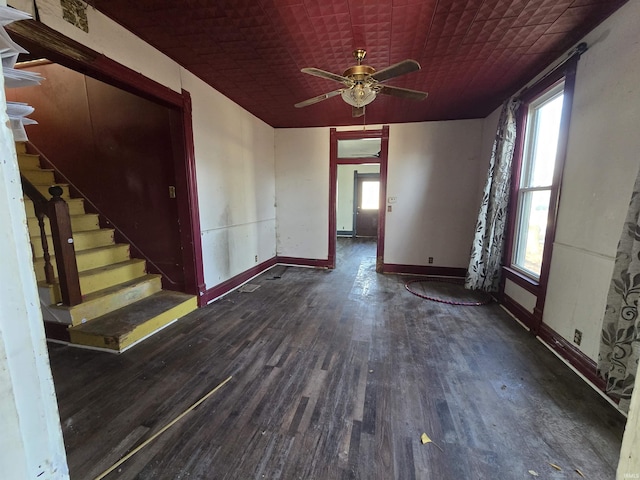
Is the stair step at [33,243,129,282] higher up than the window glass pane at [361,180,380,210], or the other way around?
the window glass pane at [361,180,380,210]

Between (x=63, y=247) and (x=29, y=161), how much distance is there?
202 cm

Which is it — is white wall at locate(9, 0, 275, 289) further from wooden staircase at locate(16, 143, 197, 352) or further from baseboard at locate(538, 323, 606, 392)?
baseboard at locate(538, 323, 606, 392)

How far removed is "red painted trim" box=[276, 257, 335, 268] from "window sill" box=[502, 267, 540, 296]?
270 centimetres

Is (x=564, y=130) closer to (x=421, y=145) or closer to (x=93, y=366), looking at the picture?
(x=421, y=145)

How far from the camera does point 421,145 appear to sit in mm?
4289

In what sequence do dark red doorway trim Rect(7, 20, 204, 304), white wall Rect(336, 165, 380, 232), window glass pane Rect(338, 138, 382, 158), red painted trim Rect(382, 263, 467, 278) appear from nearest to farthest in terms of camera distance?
1. dark red doorway trim Rect(7, 20, 204, 304)
2. red painted trim Rect(382, 263, 467, 278)
3. window glass pane Rect(338, 138, 382, 158)
4. white wall Rect(336, 165, 380, 232)

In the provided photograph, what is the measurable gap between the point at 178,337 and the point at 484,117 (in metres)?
4.92

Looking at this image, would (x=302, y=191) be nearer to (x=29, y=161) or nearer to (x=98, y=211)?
(x=98, y=211)

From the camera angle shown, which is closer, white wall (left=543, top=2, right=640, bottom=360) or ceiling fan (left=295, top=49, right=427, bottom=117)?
white wall (left=543, top=2, right=640, bottom=360)

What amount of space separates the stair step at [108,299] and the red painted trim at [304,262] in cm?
230

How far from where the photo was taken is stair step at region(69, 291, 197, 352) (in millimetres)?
2217

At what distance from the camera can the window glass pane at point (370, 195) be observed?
8711mm

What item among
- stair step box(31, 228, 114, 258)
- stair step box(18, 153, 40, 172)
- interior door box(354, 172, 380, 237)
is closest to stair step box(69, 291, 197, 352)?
stair step box(31, 228, 114, 258)

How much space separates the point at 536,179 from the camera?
2836 mm
